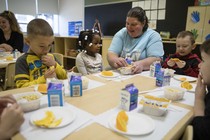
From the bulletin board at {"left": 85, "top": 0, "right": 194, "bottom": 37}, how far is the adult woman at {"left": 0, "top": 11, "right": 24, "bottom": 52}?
211 cm

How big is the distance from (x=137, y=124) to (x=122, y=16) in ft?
11.7

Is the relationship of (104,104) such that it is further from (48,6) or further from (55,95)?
(48,6)

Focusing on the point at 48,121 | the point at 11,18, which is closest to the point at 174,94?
the point at 48,121

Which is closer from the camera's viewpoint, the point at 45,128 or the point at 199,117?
the point at 45,128

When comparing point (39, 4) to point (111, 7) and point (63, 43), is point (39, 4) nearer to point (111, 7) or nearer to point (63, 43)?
point (63, 43)

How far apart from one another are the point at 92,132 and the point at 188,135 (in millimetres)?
349

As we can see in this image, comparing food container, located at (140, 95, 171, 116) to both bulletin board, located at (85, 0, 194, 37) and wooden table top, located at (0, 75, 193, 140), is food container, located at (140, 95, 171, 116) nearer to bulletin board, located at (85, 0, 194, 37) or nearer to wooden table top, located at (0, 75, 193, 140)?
wooden table top, located at (0, 75, 193, 140)

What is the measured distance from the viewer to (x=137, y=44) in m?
1.78

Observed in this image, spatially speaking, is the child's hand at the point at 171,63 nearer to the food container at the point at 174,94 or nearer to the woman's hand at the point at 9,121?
the food container at the point at 174,94

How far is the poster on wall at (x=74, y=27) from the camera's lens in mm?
5347

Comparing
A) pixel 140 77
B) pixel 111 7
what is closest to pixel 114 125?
pixel 140 77

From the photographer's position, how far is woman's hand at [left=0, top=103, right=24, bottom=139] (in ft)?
1.83

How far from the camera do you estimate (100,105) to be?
0.87 metres

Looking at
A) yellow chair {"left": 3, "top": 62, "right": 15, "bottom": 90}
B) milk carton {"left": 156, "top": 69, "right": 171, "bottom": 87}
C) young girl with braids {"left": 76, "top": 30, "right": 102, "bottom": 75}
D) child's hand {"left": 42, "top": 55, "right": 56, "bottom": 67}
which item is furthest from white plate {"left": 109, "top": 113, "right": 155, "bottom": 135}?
yellow chair {"left": 3, "top": 62, "right": 15, "bottom": 90}
